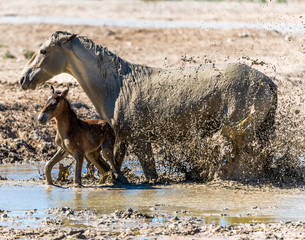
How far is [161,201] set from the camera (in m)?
9.02

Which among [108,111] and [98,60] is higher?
[98,60]

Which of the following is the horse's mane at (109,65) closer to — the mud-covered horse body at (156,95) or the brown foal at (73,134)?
the mud-covered horse body at (156,95)

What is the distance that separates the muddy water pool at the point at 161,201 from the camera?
8.09 meters

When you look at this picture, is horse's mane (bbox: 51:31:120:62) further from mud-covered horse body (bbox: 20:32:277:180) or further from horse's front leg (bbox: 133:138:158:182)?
horse's front leg (bbox: 133:138:158:182)

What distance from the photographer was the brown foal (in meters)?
10.0

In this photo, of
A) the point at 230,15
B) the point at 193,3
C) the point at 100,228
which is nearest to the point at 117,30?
the point at 230,15

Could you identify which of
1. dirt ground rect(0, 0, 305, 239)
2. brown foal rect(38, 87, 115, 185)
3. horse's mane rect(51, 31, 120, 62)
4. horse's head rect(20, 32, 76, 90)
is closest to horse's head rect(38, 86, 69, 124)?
brown foal rect(38, 87, 115, 185)

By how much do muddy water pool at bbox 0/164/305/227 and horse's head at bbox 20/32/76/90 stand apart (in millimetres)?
1511

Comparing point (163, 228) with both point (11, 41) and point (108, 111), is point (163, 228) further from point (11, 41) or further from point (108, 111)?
point (11, 41)

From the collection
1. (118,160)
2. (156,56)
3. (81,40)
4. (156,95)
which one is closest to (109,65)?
(81,40)

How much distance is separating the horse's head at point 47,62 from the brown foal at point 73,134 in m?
0.32

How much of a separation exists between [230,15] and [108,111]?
956 inches

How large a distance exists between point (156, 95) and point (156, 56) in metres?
10.8

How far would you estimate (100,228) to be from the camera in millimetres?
7508
